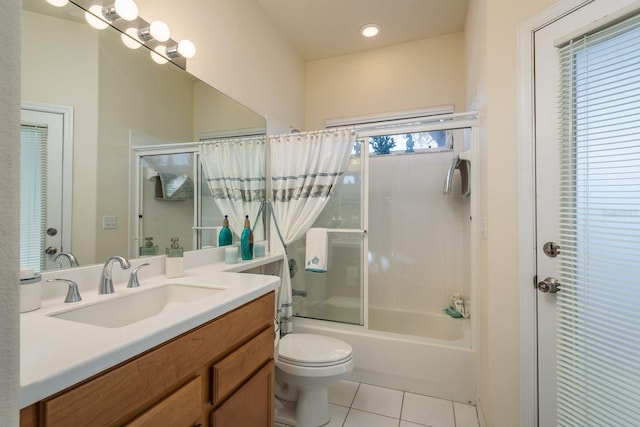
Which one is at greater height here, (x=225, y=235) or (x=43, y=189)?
(x=43, y=189)

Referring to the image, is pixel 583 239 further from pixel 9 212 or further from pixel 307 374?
pixel 9 212

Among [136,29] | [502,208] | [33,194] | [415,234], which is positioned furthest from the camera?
[415,234]

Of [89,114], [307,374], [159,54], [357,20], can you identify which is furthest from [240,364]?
[357,20]

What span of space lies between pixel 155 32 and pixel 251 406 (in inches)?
67.1

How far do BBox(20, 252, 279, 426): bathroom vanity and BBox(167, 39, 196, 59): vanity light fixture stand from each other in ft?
3.77

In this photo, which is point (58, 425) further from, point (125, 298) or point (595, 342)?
point (595, 342)

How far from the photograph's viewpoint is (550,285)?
129 cm

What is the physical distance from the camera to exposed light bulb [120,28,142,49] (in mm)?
1298

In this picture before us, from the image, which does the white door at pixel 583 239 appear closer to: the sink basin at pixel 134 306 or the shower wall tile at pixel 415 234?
the shower wall tile at pixel 415 234

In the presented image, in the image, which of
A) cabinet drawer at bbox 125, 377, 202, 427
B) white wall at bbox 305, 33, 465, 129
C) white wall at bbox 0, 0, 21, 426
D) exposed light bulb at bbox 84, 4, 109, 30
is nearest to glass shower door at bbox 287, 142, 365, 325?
white wall at bbox 305, 33, 465, 129

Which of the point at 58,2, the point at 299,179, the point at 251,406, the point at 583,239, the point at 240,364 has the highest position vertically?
the point at 58,2

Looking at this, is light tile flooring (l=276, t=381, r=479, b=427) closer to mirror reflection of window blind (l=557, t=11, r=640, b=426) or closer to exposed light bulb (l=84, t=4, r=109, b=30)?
mirror reflection of window blind (l=557, t=11, r=640, b=426)

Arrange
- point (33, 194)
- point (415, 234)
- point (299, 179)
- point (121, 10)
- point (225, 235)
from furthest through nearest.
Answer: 1. point (415, 234)
2. point (299, 179)
3. point (225, 235)
4. point (121, 10)
5. point (33, 194)

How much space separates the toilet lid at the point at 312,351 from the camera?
1.56 metres
